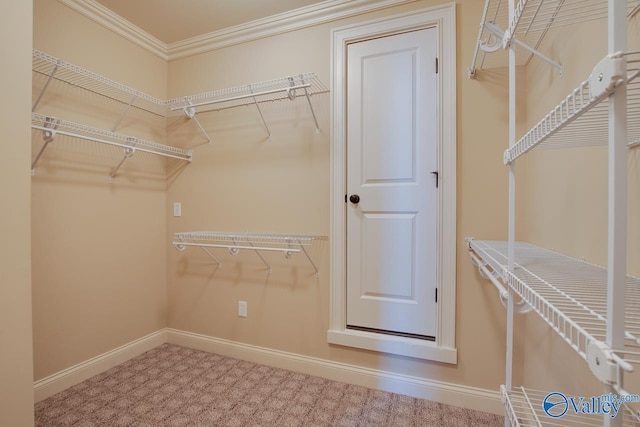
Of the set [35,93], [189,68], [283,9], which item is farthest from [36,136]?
[283,9]

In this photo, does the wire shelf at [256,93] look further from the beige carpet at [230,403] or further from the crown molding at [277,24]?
the beige carpet at [230,403]

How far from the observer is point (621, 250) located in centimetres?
45

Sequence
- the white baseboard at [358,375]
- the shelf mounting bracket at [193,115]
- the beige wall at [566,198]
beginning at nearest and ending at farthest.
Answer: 1. the beige wall at [566,198]
2. the white baseboard at [358,375]
3. the shelf mounting bracket at [193,115]

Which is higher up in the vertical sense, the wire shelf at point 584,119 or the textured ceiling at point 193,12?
the textured ceiling at point 193,12

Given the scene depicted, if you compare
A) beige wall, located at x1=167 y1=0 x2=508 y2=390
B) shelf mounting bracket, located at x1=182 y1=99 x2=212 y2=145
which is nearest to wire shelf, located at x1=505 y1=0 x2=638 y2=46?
beige wall, located at x1=167 y1=0 x2=508 y2=390

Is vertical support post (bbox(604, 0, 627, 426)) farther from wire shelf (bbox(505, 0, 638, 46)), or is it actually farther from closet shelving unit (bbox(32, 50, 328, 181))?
closet shelving unit (bbox(32, 50, 328, 181))

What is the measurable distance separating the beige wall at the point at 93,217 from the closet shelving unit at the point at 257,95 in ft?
1.40

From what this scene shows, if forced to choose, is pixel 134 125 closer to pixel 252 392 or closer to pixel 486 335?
pixel 252 392

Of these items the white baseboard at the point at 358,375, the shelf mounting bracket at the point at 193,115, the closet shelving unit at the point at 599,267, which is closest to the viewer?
the closet shelving unit at the point at 599,267

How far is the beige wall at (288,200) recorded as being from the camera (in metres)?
1.69

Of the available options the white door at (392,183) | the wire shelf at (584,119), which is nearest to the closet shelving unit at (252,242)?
the white door at (392,183)

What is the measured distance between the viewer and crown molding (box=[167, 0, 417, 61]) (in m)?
1.92

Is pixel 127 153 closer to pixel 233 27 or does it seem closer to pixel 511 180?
pixel 233 27

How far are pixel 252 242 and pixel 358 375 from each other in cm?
116
